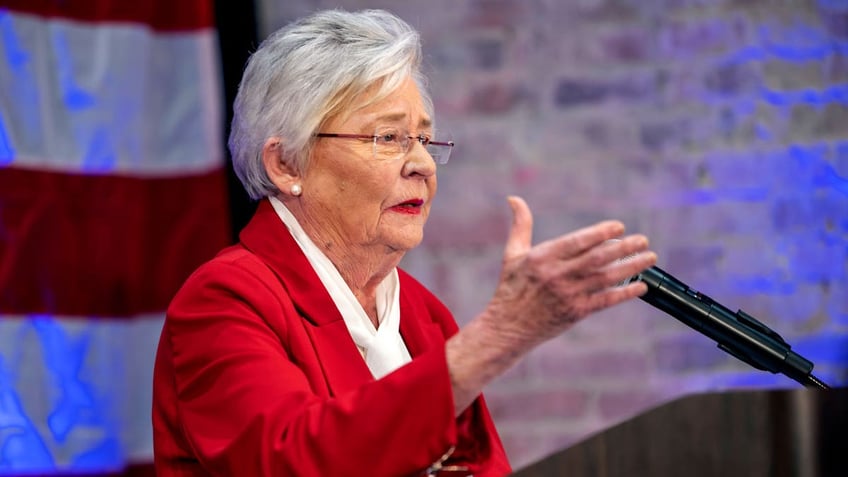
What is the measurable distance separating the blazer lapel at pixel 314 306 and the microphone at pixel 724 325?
22.0 inches

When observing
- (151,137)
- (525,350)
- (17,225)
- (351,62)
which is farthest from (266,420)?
(151,137)

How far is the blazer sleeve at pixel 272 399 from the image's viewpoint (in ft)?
4.99

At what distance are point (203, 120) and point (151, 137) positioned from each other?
5.9 inches

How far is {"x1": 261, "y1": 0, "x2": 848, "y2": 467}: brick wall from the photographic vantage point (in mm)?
3213

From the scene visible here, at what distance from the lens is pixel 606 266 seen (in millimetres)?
1378

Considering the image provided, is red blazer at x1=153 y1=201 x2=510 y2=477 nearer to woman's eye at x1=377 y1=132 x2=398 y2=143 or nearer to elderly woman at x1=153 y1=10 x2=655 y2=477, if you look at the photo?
elderly woman at x1=153 y1=10 x2=655 y2=477

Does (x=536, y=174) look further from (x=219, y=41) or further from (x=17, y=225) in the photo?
(x=17, y=225)

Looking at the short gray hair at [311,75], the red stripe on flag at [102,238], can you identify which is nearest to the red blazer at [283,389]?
the short gray hair at [311,75]

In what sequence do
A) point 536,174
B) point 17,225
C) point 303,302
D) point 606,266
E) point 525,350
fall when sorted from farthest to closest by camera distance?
point 536,174 < point 17,225 < point 303,302 < point 525,350 < point 606,266

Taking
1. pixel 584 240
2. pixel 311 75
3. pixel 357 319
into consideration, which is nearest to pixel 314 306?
pixel 357 319

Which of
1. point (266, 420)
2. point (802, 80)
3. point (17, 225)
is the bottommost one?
point (266, 420)


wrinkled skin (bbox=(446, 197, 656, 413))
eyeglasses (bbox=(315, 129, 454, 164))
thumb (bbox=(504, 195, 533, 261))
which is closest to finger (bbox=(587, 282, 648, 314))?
wrinkled skin (bbox=(446, 197, 656, 413))

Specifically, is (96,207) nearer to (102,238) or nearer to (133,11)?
(102,238)

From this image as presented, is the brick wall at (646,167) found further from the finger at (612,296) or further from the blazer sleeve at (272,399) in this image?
the finger at (612,296)
